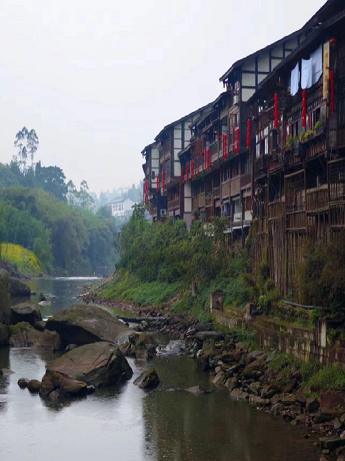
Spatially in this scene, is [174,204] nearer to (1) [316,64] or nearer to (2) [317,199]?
(1) [316,64]

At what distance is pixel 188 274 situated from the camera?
4638 cm

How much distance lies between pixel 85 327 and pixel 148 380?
31.5ft

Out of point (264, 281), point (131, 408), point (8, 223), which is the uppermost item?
point (8, 223)

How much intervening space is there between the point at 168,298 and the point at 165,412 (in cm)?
2801

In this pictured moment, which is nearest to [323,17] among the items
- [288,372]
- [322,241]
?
[322,241]

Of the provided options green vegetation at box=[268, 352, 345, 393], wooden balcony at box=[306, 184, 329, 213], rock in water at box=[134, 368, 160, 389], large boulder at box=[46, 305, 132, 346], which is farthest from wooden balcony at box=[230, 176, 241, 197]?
green vegetation at box=[268, 352, 345, 393]

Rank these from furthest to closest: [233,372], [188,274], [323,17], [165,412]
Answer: [188,274] → [323,17] → [233,372] → [165,412]

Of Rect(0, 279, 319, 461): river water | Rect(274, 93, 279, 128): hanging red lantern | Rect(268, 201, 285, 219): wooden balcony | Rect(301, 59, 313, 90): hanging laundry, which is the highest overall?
Rect(301, 59, 313, 90): hanging laundry

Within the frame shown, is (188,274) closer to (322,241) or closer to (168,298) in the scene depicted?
(168,298)

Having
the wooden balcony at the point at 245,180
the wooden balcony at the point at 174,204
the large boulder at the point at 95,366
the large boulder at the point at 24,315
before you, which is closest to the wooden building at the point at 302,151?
the wooden balcony at the point at 245,180

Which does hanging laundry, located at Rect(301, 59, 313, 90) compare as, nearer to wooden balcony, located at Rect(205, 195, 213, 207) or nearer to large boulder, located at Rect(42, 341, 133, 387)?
large boulder, located at Rect(42, 341, 133, 387)

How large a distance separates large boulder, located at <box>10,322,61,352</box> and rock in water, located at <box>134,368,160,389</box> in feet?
31.3

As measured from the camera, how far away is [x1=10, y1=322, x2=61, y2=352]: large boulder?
36750mm

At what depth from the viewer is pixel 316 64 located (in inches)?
1206
